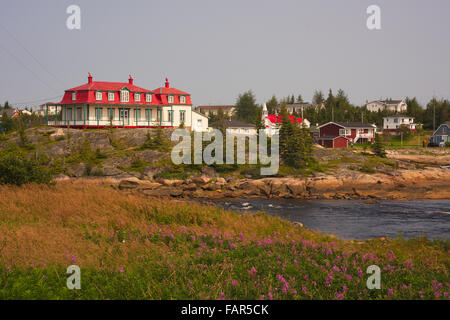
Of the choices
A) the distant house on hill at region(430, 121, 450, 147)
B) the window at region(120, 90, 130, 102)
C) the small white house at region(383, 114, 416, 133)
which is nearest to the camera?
the window at region(120, 90, 130, 102)

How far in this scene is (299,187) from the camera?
41406mm

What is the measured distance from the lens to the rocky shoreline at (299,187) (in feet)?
132

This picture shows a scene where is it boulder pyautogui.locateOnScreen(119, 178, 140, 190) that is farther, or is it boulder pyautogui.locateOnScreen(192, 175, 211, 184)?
boulder pyautogui.locateOnScreen(192, 175, 211, 184)

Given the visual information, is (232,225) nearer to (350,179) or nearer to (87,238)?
(87,238)

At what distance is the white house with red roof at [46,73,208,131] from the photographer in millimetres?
58562

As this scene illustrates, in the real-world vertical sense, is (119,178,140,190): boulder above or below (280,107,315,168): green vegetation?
below

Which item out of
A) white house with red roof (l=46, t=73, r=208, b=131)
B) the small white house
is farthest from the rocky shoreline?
the small white house

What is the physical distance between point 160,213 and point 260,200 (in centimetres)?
2474

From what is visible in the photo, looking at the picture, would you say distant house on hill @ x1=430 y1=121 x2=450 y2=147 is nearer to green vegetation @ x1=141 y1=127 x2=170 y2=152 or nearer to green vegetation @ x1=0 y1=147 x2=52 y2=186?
green vegetation @ x1=141 y1=127 x2=170 y2=152

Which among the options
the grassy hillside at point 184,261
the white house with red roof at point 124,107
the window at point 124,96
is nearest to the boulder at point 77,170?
the white house with red roof at point 124,107

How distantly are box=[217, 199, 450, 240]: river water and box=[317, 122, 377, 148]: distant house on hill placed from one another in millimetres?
41557

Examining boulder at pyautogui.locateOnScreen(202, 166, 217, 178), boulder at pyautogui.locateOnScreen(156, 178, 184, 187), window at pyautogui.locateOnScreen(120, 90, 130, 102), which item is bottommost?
boulder at pyautogui.locateOnScreen(156, 178, 184, 187)
